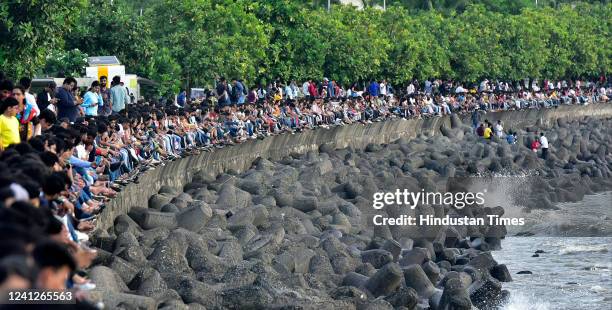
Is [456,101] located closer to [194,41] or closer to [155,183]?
[194,41]

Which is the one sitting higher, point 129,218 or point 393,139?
point 129,218

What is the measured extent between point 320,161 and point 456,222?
681 cm

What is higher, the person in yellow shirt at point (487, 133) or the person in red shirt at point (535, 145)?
the person in yellow shirt at point (487, 133)

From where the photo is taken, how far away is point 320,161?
4103 cm

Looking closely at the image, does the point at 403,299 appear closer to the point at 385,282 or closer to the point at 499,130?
the point at 385,282

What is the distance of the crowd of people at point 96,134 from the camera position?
27.3ft

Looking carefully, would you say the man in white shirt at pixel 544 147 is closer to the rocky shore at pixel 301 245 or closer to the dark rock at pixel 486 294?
the rocky shore at pixel 301 245

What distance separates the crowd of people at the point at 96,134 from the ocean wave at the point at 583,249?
30.4 ft

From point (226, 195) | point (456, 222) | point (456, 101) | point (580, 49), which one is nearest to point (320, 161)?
point (456, 222)

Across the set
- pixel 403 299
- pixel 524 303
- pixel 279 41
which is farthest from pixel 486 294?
pixel 279 41

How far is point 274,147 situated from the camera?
41469 millimetres

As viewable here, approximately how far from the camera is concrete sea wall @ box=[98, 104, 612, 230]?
25.4 m

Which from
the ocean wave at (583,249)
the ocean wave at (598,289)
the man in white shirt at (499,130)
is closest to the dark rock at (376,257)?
the ocean wave at (598,289)

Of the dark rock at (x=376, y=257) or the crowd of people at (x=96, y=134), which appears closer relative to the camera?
the crowd of people at (x=96, y=134)
